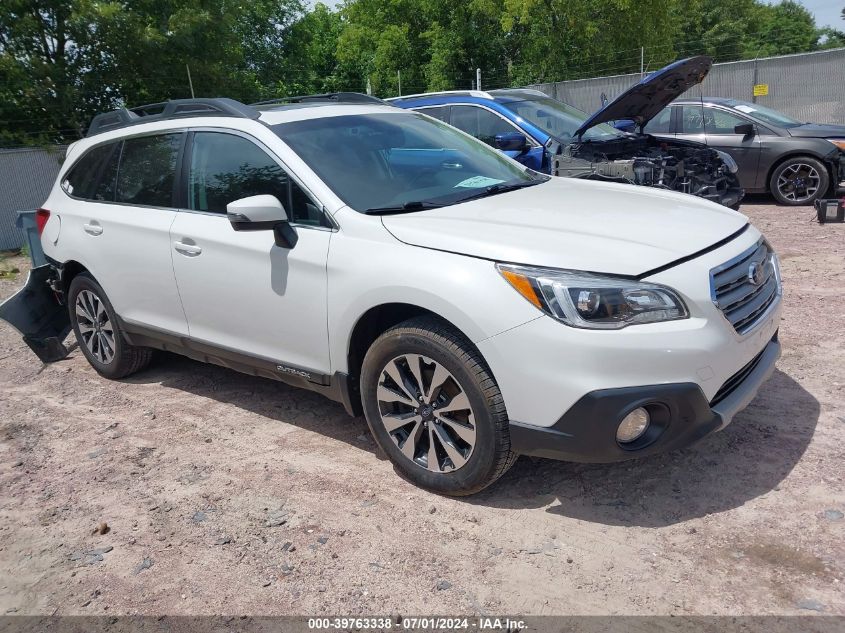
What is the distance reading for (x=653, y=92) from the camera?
7836 millimetres

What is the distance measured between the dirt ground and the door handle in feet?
3.58

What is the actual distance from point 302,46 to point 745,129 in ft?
85.9

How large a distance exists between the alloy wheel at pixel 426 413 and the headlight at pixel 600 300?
1.88 ft

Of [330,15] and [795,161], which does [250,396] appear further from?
[330,15]

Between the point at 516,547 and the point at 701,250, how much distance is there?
1.51 meters

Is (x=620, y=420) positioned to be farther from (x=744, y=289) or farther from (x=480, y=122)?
(x=480, y=122)

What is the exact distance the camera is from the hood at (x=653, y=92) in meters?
7.38

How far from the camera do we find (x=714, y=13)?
5150cm

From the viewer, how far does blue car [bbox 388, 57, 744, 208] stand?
7.70m

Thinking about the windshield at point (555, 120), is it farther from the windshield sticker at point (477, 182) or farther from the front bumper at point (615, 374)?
the front bumper at point (615, 374)

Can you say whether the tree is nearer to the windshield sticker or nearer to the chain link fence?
the chain link fence

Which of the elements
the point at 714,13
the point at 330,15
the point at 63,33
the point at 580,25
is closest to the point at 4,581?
the point at 63,33

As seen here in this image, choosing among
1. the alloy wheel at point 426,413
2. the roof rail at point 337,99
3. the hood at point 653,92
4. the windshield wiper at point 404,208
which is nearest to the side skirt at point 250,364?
the alloy wheel at point 426,413

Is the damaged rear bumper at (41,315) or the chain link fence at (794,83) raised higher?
the chain link fence at (794,83)
